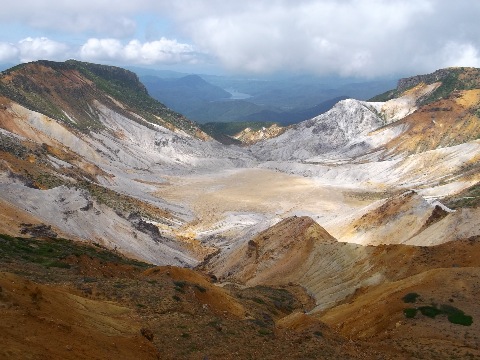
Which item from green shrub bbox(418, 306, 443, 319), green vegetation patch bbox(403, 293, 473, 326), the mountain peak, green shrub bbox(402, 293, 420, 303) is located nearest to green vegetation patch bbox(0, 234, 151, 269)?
green shrub bbox(402, 293, 420, 303)

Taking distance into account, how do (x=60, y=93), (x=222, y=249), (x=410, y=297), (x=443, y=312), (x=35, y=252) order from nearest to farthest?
(x=443, y=312) < (x=410, y=297) < (x=35, y=252) < (x=222, y=249) < (x=60, y=93)

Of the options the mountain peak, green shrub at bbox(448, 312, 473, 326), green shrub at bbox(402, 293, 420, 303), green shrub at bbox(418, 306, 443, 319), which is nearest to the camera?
green shrub at bbox(448, 312, 473, 326)

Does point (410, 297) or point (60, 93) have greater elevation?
point (60, 93)

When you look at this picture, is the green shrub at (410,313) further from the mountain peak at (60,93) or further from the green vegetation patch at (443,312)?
the mountain peak at (60,93)

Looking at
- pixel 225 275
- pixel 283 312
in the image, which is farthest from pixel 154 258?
pixel 283 312

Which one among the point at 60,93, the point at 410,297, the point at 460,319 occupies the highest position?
the point at 60,93

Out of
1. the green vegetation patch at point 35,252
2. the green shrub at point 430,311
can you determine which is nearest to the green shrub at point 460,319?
the green shrub at point 430,311

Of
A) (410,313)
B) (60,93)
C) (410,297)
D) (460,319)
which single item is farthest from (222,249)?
(60,93)

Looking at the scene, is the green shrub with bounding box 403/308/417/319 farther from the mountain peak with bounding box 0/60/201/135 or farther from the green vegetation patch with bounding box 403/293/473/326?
the mountain peak with bounding box 0/60/201/135

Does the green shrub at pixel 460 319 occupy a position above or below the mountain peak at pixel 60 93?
below

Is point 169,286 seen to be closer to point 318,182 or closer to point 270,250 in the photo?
point 270,250

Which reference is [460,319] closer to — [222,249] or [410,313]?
[410,313]
